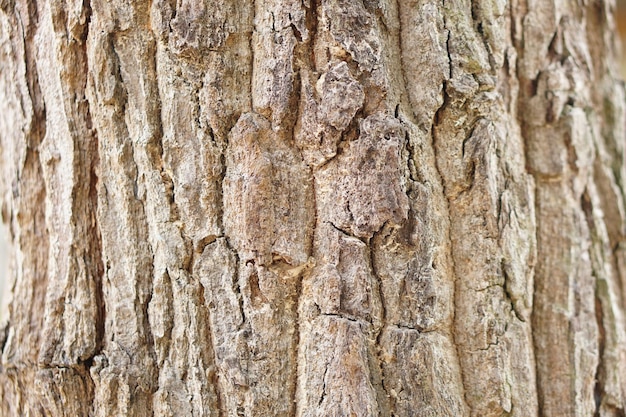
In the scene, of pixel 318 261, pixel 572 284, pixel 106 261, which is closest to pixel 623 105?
pixel 572 284

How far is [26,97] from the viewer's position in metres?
0.80

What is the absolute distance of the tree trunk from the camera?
2.24 feet

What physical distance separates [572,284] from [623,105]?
15.3 inches

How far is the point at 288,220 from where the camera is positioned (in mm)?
693

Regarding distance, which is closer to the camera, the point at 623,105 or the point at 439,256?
the point at 439,256

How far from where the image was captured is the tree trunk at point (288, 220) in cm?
68

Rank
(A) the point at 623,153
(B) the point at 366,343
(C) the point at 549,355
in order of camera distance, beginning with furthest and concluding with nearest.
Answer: (A) the point at 623,153 → (C) the point at 549,355 → (B) the point at 366,343

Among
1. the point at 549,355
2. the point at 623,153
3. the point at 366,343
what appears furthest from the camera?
the point at 623,153

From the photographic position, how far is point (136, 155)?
0.73m

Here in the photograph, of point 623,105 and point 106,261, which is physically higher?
point 623,105

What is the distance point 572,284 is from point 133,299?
22.8 inches

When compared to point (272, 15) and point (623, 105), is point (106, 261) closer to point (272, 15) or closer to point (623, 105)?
point (272, 15)

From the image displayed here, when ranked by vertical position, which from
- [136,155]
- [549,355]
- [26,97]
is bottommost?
[549,355]

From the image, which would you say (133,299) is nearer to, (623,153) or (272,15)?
(272,15)
